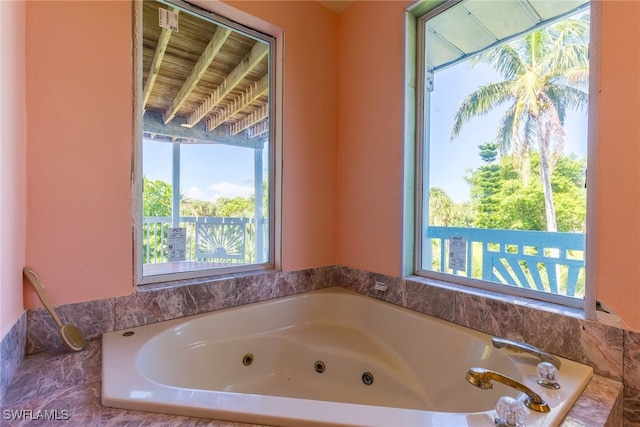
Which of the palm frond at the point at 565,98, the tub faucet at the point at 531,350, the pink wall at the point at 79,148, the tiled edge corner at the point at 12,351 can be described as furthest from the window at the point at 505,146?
the tiled edge corner at the point at 12,351

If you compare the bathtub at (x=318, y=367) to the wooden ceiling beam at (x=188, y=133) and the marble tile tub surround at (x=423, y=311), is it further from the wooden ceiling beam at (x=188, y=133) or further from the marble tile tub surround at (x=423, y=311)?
the wooden ceiling beam at (x=188, y=133)

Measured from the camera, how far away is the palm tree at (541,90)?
1.27 meters

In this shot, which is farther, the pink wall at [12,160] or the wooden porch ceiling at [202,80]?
the wooden porch ceiling at [202,80]

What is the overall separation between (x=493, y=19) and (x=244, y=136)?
5.28 feet

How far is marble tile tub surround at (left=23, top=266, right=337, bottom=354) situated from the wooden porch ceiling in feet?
2.71

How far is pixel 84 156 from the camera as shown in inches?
49.1

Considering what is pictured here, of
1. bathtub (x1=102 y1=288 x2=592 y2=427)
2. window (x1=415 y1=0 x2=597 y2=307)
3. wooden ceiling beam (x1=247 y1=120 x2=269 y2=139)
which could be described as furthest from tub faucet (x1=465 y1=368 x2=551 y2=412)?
wooden ceiling beam (x1=247 y1=120 x2=269 y2=139)

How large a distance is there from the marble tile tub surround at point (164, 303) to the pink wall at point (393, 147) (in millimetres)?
528

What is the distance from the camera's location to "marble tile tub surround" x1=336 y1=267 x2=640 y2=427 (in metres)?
0.97

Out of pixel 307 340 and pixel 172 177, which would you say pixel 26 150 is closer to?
pixel 172 177

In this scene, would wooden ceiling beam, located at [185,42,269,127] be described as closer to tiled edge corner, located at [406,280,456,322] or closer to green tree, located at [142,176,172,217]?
green tree, located at [142,176,172,217]

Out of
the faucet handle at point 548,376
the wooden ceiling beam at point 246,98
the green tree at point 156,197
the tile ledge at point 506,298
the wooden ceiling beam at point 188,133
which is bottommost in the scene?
the faucet handle at point 548,376

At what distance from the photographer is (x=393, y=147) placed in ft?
5.75

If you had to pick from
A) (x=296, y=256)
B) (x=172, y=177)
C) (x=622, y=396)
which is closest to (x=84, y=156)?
(x=172, y=177)
